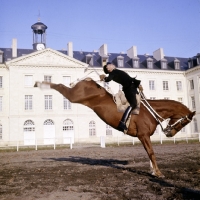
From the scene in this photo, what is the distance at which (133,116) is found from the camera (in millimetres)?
6867

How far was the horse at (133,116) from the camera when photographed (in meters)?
6.88

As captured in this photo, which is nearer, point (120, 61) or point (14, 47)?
point (14, 47)

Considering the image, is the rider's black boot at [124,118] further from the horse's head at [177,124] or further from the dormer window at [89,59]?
the dormer window at [89,59]

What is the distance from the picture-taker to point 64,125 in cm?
4075

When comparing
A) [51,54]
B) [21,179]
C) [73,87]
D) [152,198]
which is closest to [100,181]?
[152,198]

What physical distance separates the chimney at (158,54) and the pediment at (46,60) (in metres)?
18.6

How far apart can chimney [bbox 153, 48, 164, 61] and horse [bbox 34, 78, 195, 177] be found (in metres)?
46.5

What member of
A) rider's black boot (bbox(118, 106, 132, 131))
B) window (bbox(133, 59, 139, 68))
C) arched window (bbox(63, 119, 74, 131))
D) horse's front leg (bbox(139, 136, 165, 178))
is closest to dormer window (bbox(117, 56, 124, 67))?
window (bbox(133, 59, 139, 68))

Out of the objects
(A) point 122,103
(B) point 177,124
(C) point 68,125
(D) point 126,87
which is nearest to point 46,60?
(C) point 68,125

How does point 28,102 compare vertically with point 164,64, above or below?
below

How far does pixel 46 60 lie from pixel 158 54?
25.3m

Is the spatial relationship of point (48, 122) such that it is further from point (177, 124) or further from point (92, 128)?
point (177, 124)

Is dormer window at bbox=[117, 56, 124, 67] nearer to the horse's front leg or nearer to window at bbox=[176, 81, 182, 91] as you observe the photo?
window at bbox=[176, 81, 182, 91]

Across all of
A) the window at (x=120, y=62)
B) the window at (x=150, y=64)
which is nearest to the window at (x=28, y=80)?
the window at (x=120, y=62)
